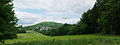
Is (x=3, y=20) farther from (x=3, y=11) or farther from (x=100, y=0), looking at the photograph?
(x=100, y=0)

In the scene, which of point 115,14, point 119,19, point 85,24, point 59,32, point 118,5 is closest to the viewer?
point 118,5

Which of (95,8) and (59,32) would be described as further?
(59,32)

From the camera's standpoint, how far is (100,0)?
180 ft

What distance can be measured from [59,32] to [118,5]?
252 ft

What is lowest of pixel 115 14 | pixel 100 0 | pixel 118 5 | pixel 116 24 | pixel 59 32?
pixel 59 32

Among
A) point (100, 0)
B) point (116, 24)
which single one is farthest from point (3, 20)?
point (100, 0)

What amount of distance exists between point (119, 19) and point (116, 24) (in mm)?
1774

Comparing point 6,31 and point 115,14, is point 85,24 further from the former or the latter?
point 6,31

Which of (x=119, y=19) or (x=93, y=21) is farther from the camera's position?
(x=93, y=21)

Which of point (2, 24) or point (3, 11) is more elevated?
point (3, 11)

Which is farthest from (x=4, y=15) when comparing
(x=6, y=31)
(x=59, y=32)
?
(x=59, y=32)

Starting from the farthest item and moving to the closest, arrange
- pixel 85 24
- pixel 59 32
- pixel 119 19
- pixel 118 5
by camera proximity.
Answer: pixel 59 32
pixel 85 24
pixel 119 19
pixel 118 5

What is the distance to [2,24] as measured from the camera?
1261 centimetres

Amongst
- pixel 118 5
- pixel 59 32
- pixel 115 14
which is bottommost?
pixel 59 32
